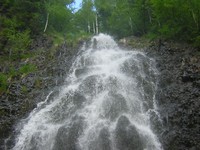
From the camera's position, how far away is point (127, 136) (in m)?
16.0

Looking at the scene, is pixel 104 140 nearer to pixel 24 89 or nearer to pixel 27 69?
pixel 24 89

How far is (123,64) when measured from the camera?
2306 cm

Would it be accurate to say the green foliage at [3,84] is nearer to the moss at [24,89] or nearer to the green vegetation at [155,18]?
the moss at [24,89]

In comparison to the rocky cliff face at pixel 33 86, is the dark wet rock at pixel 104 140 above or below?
below

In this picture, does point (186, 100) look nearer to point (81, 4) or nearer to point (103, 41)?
point (103, 41)

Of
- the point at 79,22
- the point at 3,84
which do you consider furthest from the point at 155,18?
the point at 79,22

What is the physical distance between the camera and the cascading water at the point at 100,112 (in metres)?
16.1

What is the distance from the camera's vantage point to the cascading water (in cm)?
1609

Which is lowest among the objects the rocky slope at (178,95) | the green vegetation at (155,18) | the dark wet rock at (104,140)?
the dark wet rock at (104,140)

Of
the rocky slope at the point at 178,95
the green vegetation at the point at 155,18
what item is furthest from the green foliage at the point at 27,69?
the green vegetation at the point at 155,18

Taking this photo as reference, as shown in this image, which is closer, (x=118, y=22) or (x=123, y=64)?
(x=123, y=64)

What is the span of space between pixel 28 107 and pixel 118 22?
18982 millimetres

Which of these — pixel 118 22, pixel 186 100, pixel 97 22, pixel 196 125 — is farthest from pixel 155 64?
pixel 97 22

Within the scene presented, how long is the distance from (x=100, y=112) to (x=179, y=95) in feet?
16.5
